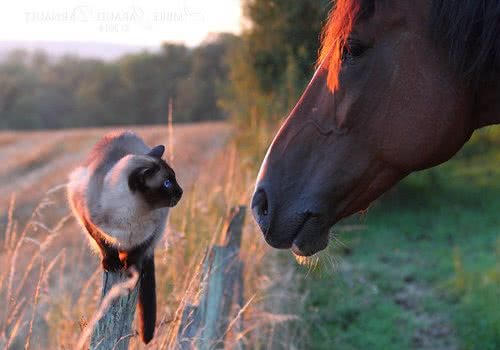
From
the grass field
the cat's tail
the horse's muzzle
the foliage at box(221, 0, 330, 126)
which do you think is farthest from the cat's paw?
the foliage at box(221, 0, 330, 126)

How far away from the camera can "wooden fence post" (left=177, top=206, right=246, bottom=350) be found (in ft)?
10.5

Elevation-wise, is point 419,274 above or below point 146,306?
below

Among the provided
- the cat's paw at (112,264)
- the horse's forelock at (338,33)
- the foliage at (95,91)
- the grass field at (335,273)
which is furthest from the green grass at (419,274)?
the foliage at (95,91)

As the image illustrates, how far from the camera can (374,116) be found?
226 cm

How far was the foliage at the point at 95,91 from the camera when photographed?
32.7 meters

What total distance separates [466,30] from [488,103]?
0.33 meters

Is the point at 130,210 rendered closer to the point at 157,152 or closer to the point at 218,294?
the point at 157,152

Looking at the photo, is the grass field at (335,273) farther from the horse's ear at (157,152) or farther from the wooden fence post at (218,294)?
the horse's ear at (157,152)

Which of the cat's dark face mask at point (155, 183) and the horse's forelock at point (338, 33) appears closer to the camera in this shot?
the horse's forelock at point (338, 33)

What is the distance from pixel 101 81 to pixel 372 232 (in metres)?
31.3

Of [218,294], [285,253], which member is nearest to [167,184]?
[218,294]

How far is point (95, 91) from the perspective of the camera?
123 feet

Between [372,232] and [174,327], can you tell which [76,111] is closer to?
[372,232]

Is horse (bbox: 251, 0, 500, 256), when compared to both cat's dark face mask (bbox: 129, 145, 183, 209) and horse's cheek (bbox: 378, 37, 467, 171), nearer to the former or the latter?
horse's cheek (bbox: 378, 37, 467, 171)
